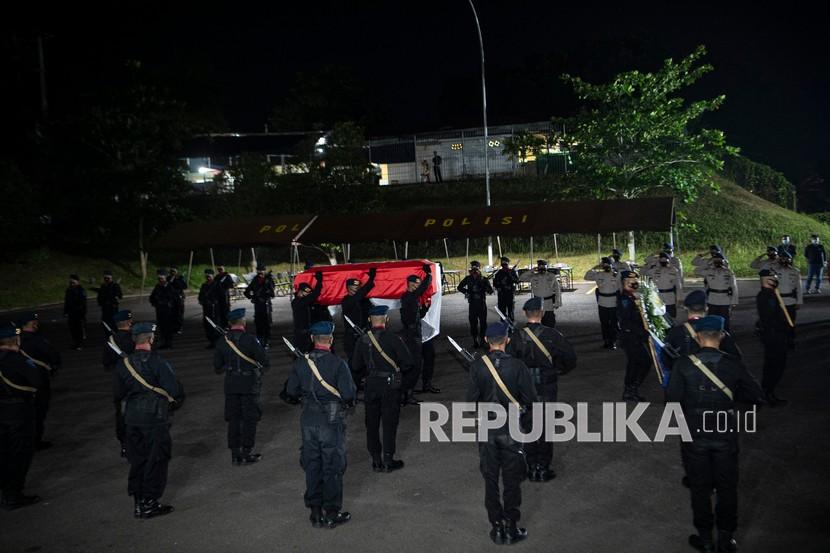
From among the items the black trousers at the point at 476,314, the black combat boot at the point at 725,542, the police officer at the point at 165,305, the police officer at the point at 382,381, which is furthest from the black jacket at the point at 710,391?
the police officer at the point at 165,305

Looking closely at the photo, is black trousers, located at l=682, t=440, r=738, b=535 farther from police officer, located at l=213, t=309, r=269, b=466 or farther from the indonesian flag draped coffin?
the indonesian flag draped coffin

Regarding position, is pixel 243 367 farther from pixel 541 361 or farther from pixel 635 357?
pixel 635 357

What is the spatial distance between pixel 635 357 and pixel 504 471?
17.0 feet

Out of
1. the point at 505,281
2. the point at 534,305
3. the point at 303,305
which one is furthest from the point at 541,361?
the point at 505,281

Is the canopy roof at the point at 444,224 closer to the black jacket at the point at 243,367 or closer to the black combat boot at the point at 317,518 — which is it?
the black jacket at the point at 243,367

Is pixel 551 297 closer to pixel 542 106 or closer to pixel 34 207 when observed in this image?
pixel 34 207

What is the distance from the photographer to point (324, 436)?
6.97 meters

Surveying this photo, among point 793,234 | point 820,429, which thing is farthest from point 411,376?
point 793,234

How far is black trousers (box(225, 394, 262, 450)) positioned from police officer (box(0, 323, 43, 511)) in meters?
2.13

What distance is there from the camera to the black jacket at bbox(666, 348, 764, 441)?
6.03 meters

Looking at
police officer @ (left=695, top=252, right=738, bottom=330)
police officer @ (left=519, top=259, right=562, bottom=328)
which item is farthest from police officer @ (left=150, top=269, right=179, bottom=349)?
police officer @ (left=695, top=252, right=738, bottom=330)

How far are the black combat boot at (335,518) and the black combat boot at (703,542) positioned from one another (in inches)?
124

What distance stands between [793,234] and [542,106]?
3176cm

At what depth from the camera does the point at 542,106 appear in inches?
2488
